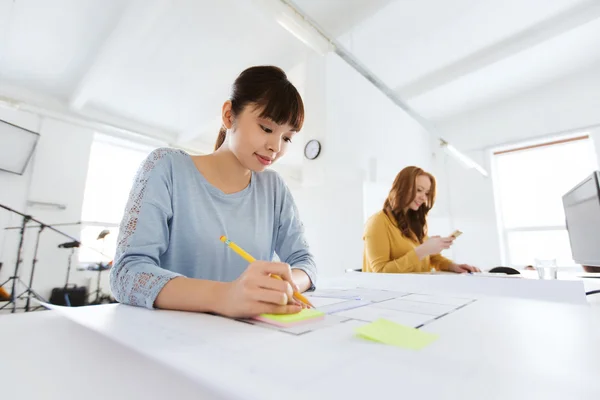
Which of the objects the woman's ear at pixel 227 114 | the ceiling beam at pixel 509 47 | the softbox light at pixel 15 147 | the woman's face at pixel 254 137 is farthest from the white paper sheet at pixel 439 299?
the softbox light at pixel 15 147

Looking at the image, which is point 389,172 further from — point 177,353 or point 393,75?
point 177,353

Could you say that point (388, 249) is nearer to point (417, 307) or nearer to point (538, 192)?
point (417, 307)

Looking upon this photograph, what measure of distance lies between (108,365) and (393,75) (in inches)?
160

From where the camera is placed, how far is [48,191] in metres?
3.86

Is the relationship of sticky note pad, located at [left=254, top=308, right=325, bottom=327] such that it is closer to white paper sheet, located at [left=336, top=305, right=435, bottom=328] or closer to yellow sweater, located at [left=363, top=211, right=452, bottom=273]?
white paper sheet, located at [left=336, top=305, right=435, bottom=328]

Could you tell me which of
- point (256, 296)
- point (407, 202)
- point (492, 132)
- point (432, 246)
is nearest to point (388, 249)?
point (432, 246)

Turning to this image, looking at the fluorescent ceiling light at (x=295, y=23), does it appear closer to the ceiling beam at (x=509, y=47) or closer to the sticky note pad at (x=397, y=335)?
the sticky note pad at (x=397, y=335)

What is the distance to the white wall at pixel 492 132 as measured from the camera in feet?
12.1

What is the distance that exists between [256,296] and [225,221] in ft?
1.32

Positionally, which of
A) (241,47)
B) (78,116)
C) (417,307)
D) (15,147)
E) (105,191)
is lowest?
(417,307)

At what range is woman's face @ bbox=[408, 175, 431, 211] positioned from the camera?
1937 mm

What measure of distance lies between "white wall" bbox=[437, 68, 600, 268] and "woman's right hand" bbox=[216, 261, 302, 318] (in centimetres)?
454

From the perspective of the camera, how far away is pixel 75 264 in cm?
395

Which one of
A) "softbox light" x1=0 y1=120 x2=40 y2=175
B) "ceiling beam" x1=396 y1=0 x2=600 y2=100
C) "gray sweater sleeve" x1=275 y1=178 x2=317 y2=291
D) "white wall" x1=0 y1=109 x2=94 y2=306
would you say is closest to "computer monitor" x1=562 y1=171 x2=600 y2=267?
"gray sweater sleeve" x1=275 y1=178 x2=317 y2=291
